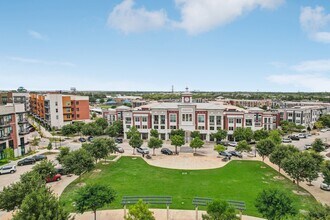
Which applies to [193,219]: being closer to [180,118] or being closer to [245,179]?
[245,179]

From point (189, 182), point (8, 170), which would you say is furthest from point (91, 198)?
point (8, 170)

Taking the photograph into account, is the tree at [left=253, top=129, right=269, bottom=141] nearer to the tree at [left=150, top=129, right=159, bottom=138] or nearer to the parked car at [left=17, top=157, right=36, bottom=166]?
the tree at [left=150, top=129, right=159, bottom=138]

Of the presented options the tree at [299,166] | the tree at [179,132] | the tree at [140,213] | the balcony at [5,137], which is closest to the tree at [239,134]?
the tree at [179,132]

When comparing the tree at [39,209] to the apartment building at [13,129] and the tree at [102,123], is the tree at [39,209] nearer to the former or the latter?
the apartment building at [13,129]

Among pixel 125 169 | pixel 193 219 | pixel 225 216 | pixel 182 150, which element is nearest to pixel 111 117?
pixel 182 150

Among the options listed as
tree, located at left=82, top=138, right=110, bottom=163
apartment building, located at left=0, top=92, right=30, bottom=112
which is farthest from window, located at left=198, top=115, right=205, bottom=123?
apartment building, located at left=0, top=92, right=30, bottom=112

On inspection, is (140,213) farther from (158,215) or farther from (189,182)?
(189,182)

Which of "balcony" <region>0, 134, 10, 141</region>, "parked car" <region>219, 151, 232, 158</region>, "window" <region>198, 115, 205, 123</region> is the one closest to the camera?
"balcony" <region>0, 134, 10, 141</region>

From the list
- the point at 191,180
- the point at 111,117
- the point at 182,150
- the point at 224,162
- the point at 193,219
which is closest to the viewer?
the point at 193,219
